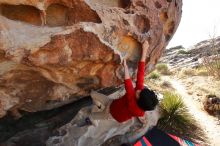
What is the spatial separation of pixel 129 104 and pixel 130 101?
0.04 metres

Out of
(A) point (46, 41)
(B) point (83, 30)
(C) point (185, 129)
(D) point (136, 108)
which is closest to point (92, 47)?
(B) point (83, 30)

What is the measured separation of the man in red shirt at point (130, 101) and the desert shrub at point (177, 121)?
16.4 ft

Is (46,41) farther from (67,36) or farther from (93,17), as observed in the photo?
(93,17)

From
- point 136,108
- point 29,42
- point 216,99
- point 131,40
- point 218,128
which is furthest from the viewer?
point 216,99

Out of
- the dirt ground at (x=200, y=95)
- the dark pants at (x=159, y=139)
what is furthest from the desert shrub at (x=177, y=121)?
the dark pants at (x=159, y=139)

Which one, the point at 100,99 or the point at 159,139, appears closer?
the point at 100,99

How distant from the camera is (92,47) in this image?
204 inches

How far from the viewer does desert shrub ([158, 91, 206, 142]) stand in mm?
10906

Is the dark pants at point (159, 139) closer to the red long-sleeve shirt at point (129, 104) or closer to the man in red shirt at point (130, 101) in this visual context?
the man in red shirt at point (130, 101)

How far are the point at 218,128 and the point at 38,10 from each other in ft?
28.5

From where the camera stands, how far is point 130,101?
5.33 m

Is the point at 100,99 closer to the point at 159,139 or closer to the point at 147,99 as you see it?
the point at 147,99

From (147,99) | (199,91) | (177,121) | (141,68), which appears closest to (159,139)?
(141,68)

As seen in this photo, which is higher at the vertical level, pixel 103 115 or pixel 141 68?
pixel 141 68
